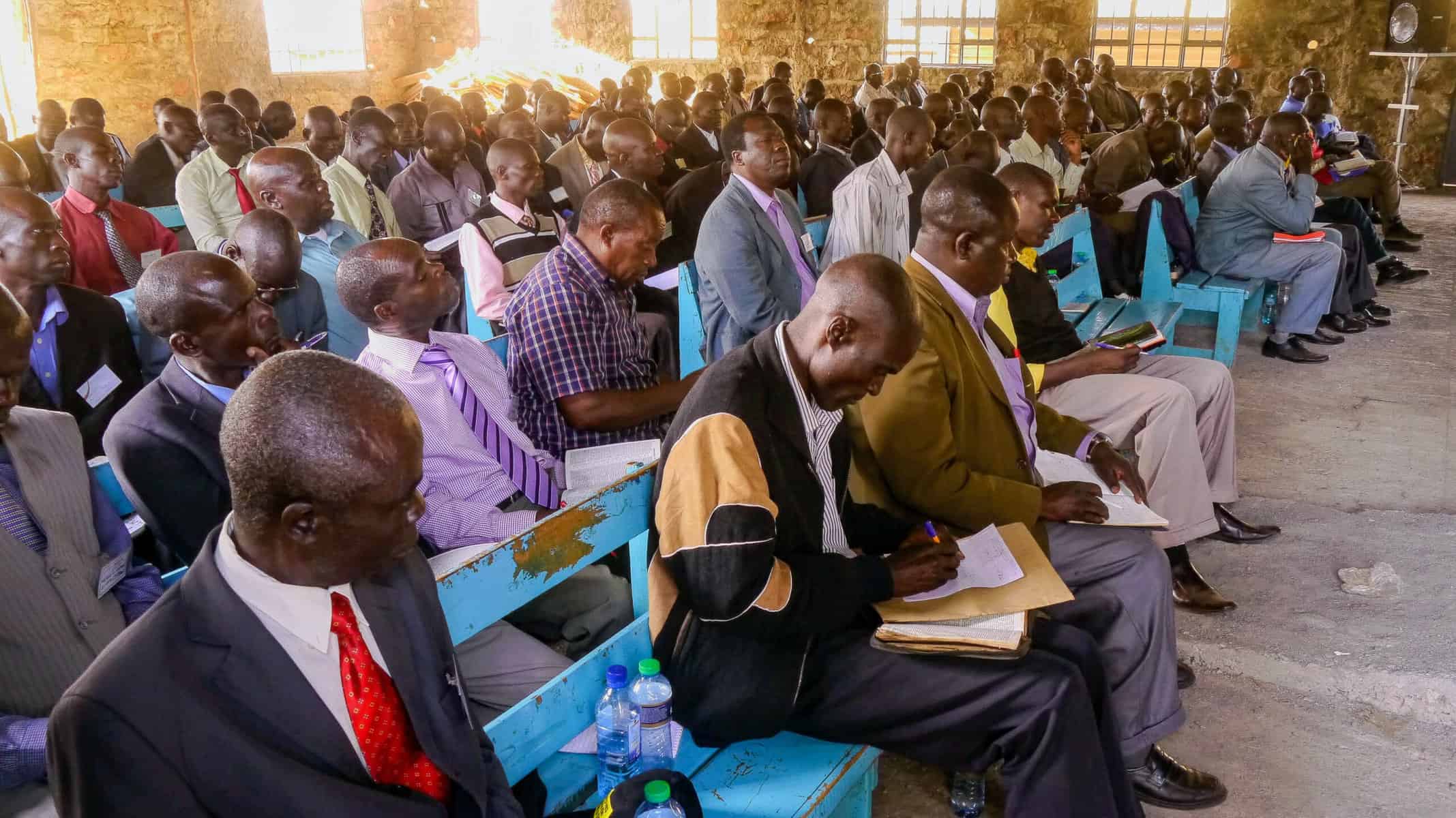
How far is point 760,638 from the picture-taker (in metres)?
2.09

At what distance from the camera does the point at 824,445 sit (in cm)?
236

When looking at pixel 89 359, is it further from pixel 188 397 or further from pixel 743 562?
pixel 743 562

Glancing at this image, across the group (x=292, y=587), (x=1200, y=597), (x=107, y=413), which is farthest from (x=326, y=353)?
(x=1200, y=597)

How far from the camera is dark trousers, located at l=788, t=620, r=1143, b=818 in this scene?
215 centimetres

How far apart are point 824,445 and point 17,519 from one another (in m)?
1.56

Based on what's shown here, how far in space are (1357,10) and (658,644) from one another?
51.7 ft

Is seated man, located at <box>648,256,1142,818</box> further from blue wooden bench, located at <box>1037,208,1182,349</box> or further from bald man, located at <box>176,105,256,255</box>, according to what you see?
bald man, located at <box>176,105,256,255</box>

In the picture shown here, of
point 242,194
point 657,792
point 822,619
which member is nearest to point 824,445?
point 822,619

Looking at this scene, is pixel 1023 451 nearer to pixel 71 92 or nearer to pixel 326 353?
pixel 326 353

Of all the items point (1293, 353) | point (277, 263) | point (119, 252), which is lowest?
point (1293, 353)

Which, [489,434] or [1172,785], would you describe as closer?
[1172,785]

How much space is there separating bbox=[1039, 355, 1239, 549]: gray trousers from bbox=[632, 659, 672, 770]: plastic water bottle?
77.7 inches

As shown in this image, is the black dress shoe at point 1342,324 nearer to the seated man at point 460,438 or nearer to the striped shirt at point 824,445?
the striped shirt at point 824,445

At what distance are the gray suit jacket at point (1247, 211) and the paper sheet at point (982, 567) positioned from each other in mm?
4612
